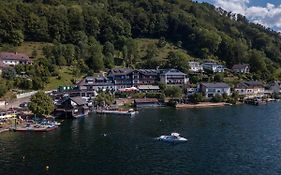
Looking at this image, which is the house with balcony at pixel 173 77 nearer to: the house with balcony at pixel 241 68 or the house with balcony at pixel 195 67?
the house with balcony at pixel 195 67

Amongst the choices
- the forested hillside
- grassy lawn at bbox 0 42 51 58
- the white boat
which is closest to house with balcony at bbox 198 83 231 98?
the forested hillside

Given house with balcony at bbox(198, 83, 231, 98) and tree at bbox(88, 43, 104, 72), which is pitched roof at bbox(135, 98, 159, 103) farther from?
tree at bbox(88, 43, 104, 72)

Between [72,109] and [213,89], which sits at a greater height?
[213,89]

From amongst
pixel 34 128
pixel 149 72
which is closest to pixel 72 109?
pixel 34 128

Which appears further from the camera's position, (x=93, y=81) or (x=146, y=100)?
(x=93, y=81)

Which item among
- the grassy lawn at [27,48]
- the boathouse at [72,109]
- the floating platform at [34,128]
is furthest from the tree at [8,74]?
the floating platform at [34,128]

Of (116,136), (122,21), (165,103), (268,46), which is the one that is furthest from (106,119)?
(268,46)

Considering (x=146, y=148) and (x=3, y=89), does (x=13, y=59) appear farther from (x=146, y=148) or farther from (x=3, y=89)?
(x=146, y=148)
